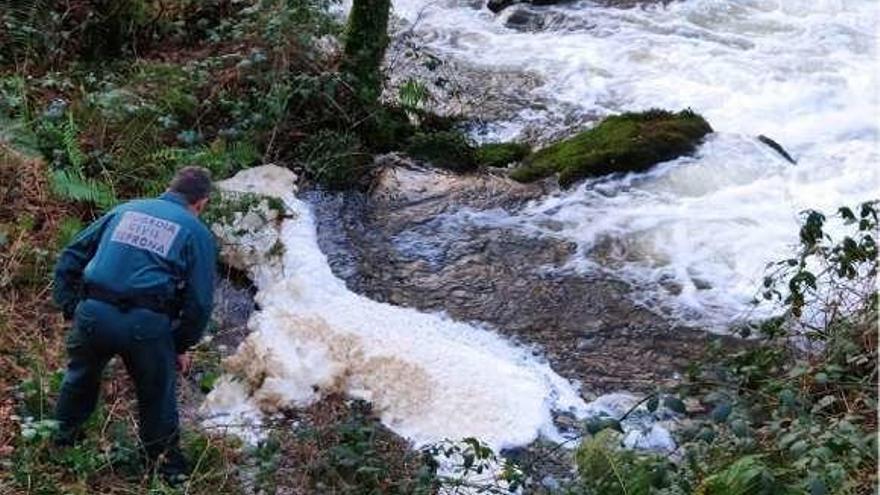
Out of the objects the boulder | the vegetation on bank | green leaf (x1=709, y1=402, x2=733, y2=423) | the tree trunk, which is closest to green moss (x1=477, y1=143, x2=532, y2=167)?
the vegetation on bank

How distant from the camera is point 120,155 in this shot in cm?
965

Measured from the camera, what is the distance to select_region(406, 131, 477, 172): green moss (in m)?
11.2

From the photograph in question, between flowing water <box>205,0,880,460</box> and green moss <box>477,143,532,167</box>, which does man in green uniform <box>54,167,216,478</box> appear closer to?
flowing water <box>205,0,880,460</box>

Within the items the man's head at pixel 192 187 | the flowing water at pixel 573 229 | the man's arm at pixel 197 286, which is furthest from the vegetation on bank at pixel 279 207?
the man's head at pixel 192 187

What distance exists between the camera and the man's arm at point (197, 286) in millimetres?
5887

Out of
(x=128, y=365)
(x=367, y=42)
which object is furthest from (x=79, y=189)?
(x=367, y=42)

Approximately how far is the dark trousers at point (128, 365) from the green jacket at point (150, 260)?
0.43 ft

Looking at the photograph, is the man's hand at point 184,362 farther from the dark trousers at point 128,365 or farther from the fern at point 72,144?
the fern at point 72,144

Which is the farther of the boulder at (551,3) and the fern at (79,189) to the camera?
the boulder at (551,3)

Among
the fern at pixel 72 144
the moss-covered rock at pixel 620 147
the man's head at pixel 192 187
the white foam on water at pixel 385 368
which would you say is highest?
the man's head at pixel 192 187

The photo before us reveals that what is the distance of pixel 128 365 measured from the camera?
5.93 metres

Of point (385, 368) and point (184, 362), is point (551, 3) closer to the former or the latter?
point (385, 368)

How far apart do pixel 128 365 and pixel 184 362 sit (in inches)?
29.1

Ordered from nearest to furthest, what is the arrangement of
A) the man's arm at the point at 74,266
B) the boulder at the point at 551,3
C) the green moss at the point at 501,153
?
the man's arm at the point at 74,266
the green moss at the point at 501,153
the boulder at the point at 551,3
